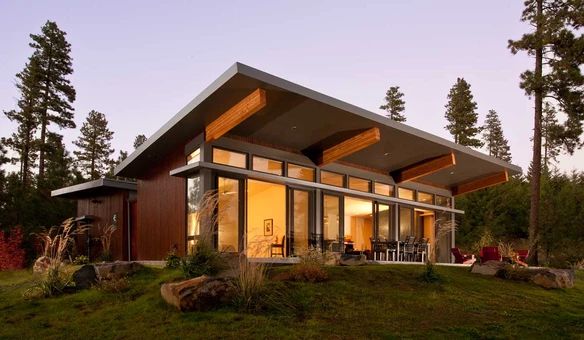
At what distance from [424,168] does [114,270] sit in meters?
9.22

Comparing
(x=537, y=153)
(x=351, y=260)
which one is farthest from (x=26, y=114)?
(x=537, y=153)

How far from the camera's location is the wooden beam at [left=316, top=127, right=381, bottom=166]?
11.7 m

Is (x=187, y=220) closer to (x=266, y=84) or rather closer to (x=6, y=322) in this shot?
(x=266, y=84)

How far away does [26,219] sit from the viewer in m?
21.1

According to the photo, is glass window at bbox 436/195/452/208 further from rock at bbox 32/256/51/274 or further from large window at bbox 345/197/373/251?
rock at bbox 32/256/51/274

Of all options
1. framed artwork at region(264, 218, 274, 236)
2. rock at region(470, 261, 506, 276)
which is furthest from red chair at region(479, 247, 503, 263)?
framed artwork at region(264, 218, 274, 236)

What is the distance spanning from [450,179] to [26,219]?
15988 mm

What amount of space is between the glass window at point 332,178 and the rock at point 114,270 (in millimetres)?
5797

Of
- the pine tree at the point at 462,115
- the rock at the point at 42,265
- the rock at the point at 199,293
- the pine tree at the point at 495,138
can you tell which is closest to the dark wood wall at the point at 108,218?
the rock at the point at 42,265

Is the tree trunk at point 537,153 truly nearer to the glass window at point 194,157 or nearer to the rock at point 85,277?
the glass window at point 194,157

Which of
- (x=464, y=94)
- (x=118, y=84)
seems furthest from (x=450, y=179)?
(x=464, y=94)

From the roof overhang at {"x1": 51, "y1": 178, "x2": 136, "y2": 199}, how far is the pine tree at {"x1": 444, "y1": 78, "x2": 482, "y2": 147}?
78.8 feet

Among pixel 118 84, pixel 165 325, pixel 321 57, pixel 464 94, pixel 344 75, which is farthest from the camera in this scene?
pixel 464 94

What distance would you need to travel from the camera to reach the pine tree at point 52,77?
2691cm
